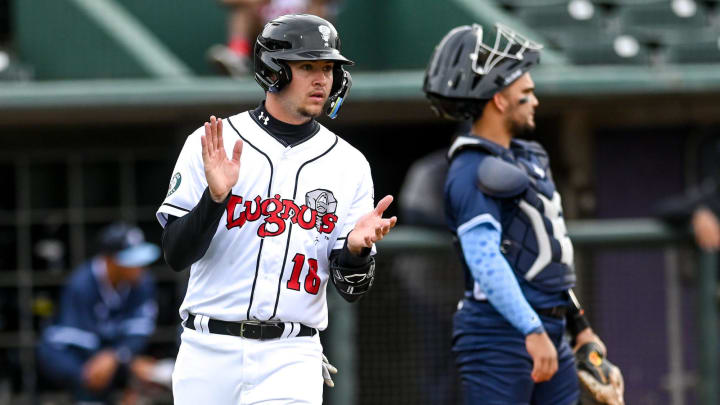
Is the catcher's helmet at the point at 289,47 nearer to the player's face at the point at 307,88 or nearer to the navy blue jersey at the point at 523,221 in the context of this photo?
the player's face at the point at 307,88

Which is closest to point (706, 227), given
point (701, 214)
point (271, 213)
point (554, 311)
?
point (701, 214)

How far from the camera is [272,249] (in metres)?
3.84

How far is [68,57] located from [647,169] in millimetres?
4012

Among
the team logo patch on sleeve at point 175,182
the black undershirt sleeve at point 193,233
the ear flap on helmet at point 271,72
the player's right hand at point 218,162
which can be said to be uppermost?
the ear flap on helmet at point 271,72

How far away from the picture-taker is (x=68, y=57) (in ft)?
28.9

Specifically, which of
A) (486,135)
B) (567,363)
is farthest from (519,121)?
(567,363)

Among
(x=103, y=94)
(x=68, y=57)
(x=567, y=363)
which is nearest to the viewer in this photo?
(x=567, y=363)

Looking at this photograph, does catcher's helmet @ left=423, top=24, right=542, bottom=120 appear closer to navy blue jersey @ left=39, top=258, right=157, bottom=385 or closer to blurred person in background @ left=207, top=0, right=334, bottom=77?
navy blue jersey @ left=39, top=258, right=157, bottom=385

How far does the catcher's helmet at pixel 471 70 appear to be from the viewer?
4.58m

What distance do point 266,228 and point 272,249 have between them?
63 mm

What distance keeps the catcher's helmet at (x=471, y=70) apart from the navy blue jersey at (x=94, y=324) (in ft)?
10.8

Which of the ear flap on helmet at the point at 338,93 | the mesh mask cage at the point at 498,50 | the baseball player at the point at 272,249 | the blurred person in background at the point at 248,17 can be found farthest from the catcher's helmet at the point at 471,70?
the blurred person in background at the point at 248,17

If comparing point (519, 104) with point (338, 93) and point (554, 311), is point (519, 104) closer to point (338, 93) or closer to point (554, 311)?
point (554, 311)

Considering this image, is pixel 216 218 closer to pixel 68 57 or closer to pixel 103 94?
pixel 103 94
